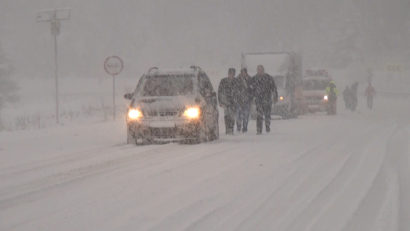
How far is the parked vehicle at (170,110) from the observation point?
12.3 meters

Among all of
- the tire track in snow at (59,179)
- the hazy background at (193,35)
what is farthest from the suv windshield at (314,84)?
the hazy background at (193,35)

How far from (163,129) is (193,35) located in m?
122

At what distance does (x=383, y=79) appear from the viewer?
82.8m

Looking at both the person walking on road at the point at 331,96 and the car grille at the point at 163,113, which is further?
the person walking on road at the point at 331,96

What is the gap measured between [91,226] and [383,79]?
270 feet

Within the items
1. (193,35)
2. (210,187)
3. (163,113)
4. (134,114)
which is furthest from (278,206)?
(193,35)

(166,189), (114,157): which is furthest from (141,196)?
(114,157)

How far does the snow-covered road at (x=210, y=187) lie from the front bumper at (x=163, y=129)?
68 cm

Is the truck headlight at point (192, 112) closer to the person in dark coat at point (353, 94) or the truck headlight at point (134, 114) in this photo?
the truck headlight at point (134, 114)

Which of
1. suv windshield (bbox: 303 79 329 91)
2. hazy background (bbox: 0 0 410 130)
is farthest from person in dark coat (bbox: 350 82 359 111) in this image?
hazy background (bbox: 0 0 410 130)

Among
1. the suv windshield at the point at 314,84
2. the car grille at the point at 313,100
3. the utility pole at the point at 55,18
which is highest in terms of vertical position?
the utility pole at the point at 55,18

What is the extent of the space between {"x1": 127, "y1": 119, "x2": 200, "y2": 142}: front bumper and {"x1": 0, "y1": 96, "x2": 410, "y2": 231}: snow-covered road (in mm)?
677

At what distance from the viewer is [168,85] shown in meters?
13.4

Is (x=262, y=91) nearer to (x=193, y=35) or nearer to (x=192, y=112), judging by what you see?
(x=192, y=112)
